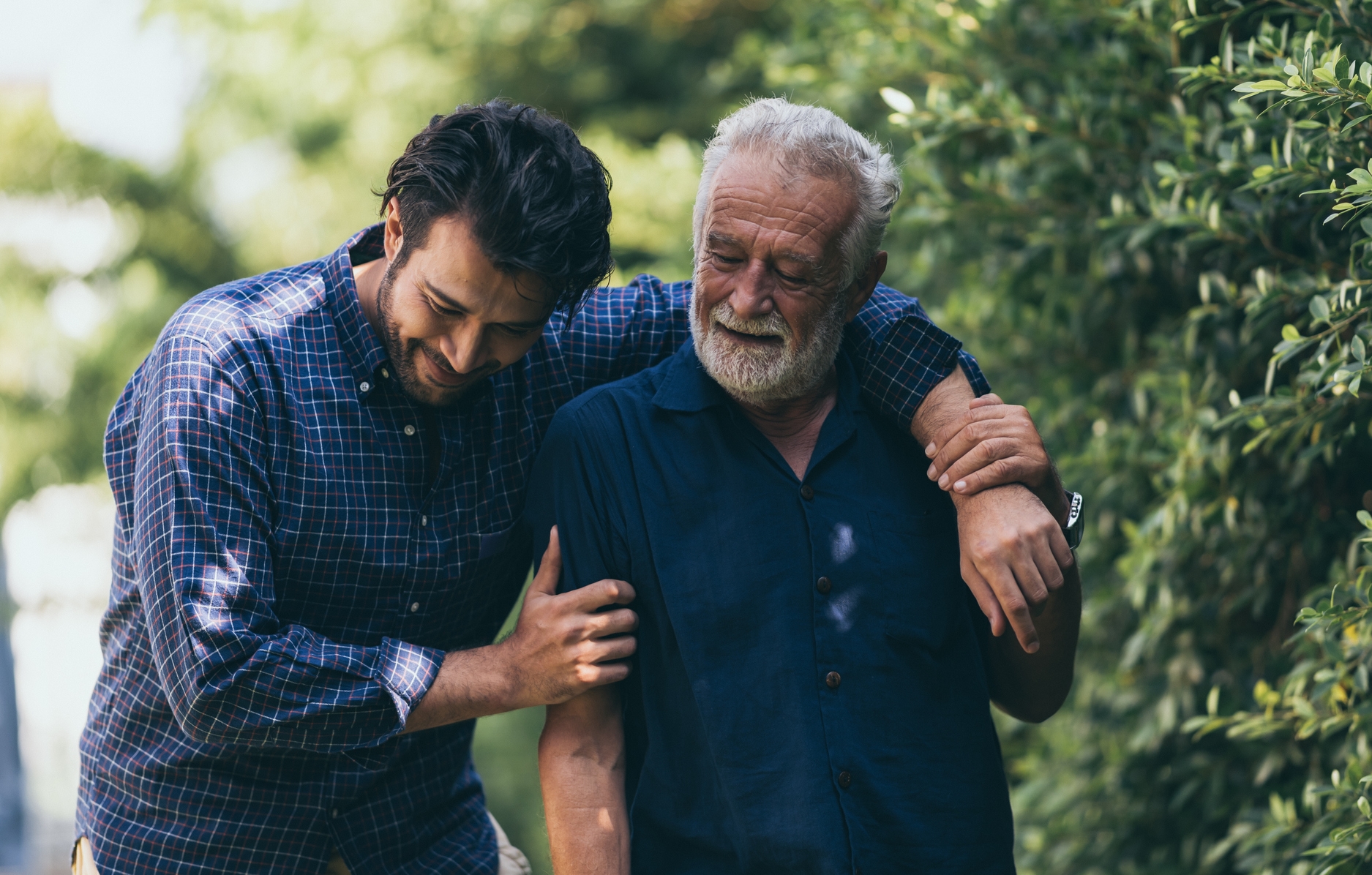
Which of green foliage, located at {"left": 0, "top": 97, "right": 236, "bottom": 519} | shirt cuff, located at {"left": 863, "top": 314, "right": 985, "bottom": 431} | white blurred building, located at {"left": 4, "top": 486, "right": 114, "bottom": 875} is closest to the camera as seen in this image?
shirt cuff, located at {"left": 863, "top": 314, "right": 985, "bottom": 431}

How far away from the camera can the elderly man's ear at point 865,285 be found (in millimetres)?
2084

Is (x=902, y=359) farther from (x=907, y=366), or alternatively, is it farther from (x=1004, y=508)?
(x=1004, y=508)

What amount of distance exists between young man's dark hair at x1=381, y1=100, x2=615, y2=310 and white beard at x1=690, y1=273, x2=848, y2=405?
0.23 metres

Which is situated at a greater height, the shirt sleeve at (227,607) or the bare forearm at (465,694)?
the shirt sleeve at (227,607)

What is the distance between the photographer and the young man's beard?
1.96 metres

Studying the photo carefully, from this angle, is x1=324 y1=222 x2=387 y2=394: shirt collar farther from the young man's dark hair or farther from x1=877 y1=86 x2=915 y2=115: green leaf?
x1=877 y1=86 x2=915 y2=115: green leaf

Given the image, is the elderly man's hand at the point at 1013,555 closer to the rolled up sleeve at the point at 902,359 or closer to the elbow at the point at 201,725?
the rolled up sleeve at the point at 902,359

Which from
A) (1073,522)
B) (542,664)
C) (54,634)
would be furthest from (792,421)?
(54,634)

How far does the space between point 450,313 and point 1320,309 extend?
1427mm

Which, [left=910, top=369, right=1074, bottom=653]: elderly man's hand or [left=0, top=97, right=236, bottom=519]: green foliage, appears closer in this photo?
[left=910, top=369, right=1074, bottom=653]: elderly man's hand

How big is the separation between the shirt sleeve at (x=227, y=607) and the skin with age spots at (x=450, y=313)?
0.27 meters

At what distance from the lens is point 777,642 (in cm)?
195

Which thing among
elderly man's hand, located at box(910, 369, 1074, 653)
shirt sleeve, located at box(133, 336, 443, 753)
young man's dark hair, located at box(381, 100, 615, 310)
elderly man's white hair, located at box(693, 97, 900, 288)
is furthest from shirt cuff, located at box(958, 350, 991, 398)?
shirt sleeve, located at box(133, 336, 443, 753)

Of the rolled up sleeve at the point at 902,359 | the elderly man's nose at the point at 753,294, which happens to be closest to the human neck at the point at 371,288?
the elderly man's nose at the point at 753,294
